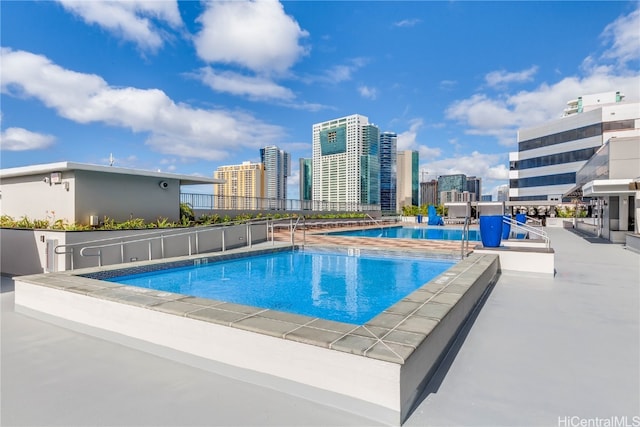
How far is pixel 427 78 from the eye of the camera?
21.9 m

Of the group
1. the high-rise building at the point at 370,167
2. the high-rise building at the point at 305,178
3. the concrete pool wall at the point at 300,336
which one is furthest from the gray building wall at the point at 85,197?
the high-rise building at the point at 305,178

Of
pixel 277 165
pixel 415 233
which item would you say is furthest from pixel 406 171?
pixel 415 233

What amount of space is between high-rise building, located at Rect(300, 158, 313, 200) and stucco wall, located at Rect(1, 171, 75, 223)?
64693 millimetres

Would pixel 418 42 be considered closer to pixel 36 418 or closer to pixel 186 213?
pixel 186 213

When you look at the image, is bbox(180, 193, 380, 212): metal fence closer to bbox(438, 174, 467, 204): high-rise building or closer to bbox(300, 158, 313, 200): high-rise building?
bbox(300, 158, 313, 200): high-rise building

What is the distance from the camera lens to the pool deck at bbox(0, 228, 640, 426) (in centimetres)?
231

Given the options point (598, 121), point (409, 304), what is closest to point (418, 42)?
point (409, 304)

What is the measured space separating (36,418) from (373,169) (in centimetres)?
5984

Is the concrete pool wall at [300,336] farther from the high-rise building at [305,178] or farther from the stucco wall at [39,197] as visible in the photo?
the high-rise building at [305,178]

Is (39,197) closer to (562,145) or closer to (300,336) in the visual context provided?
(300,336)

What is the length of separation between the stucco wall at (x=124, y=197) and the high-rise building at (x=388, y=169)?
5941cm

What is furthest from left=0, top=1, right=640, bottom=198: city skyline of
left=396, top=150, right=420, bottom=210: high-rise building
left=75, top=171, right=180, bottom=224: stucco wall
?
left=396, top=150, right=420, bottom=210: high-rise building

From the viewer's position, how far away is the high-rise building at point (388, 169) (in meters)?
69.9

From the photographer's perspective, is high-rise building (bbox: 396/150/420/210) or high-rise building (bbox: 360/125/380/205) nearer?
high-rise building (bbox: 360/125/380/205)
